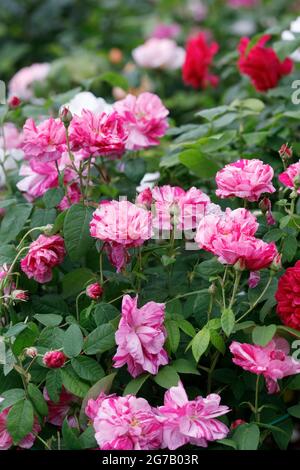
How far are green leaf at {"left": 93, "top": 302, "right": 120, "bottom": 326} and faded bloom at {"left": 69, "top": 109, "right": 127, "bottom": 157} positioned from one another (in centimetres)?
28

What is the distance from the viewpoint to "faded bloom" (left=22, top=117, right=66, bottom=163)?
1507 millimetres

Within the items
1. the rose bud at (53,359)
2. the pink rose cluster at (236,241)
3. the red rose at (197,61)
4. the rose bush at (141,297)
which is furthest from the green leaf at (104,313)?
the red rose at (197,61)

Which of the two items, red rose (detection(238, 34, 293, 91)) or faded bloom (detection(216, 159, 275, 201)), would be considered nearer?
faded bloom (detection(216, 159, 275, 201))

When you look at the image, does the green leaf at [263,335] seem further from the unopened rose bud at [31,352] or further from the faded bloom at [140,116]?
the faded bloom at [140,116]

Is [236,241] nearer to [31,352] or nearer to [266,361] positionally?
[266,361]

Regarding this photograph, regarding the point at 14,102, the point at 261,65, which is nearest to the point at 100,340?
the point at 14,102

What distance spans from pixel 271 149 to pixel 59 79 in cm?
120

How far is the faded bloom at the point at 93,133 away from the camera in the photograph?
1.47 metres

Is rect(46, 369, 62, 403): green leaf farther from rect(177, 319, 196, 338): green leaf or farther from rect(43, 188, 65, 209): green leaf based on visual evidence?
rect(43, 188, 65, 209): green leaf

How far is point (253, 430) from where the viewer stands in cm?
132

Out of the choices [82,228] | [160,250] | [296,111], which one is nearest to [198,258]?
[160,250]

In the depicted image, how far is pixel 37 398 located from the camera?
52.5 inches

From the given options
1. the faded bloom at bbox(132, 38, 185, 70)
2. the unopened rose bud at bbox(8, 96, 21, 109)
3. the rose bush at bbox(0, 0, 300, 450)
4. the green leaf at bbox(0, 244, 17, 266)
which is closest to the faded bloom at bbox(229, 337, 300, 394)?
the rose bush at bbox(0, 0, 300, 450)

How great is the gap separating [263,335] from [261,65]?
3.28 ft
